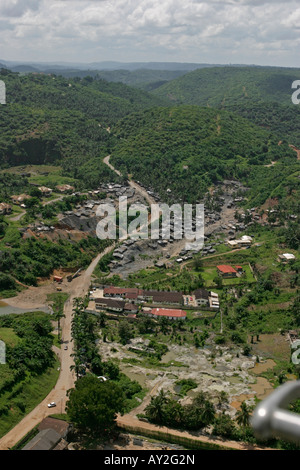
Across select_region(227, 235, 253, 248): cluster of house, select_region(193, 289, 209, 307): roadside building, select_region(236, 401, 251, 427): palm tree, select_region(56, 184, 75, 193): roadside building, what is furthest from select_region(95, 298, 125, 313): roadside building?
select_region(56, 184, 75, 193): roadside building

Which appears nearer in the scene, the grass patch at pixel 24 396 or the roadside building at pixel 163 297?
the grass patch at pixel 24 396

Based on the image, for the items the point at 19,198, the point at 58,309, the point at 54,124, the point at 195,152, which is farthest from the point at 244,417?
the point at 54,124

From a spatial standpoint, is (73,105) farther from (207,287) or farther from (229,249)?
(207,287)

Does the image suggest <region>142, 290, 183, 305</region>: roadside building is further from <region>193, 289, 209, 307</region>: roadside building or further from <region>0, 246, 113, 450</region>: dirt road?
<region>0, 246, 113, 450</region>: dirt road

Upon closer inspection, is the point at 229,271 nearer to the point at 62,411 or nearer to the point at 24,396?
the point at 62,411

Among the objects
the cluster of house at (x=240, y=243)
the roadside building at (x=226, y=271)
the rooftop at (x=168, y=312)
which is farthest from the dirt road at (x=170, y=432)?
the cluster of house at (x=240, y=243)

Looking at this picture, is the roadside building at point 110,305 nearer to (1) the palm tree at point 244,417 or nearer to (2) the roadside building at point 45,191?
(1) the palm tree at point 244,417
